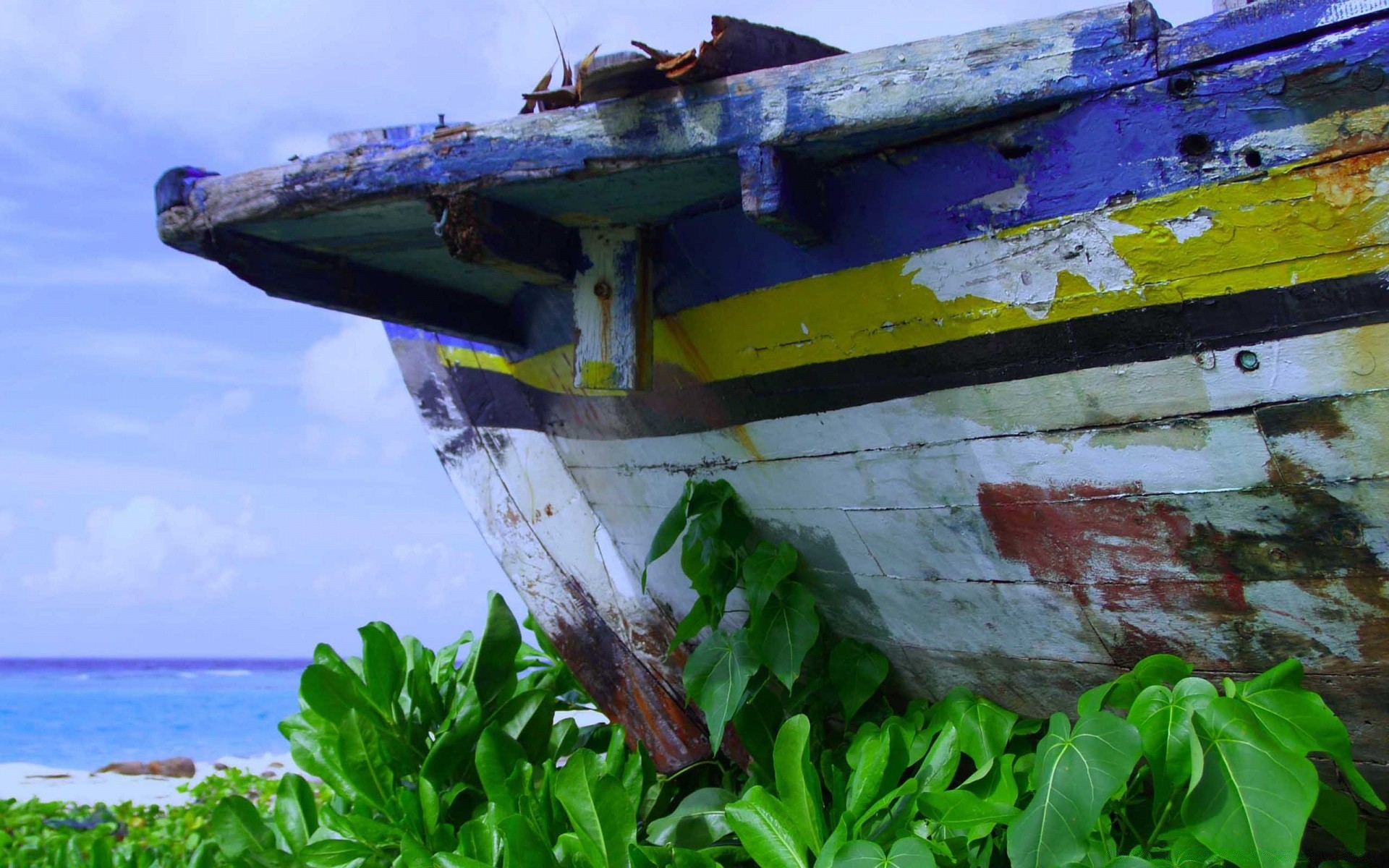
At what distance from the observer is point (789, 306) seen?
167 centimetres

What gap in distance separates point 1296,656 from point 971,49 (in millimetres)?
955

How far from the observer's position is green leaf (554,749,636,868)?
1.61 meters

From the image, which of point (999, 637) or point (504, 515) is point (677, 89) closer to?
point (999, 637)

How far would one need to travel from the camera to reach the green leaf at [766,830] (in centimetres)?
145

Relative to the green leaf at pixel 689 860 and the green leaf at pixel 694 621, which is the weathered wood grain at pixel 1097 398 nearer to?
→ the green leaf at pixel 694 621

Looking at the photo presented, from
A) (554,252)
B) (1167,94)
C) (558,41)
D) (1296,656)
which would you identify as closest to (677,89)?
(558,41)

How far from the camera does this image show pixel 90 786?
6.62m

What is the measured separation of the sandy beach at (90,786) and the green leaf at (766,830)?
428 cm

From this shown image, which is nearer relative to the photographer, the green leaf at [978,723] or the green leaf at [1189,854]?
the green leaf at [1189,854]

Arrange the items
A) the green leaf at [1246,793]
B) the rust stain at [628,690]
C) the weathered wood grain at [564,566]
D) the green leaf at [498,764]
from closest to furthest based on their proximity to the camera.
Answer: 1. the green leaf at [1246,793]
2. the green leaf at [498,764]
3. the rust stain at [628,690]
4. the weathered wood grain at [564,566]

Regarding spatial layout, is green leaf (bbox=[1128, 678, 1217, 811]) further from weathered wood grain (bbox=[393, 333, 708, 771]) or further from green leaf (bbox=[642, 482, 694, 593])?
weathered wood grain (bbox=[393, 333, 708, 771])

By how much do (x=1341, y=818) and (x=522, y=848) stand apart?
1.15 m

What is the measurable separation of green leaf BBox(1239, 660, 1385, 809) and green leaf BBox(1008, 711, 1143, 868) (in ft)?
0.54

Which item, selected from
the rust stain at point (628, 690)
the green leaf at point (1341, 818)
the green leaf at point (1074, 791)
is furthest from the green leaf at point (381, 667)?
the green leaf at point (1341, 818)
